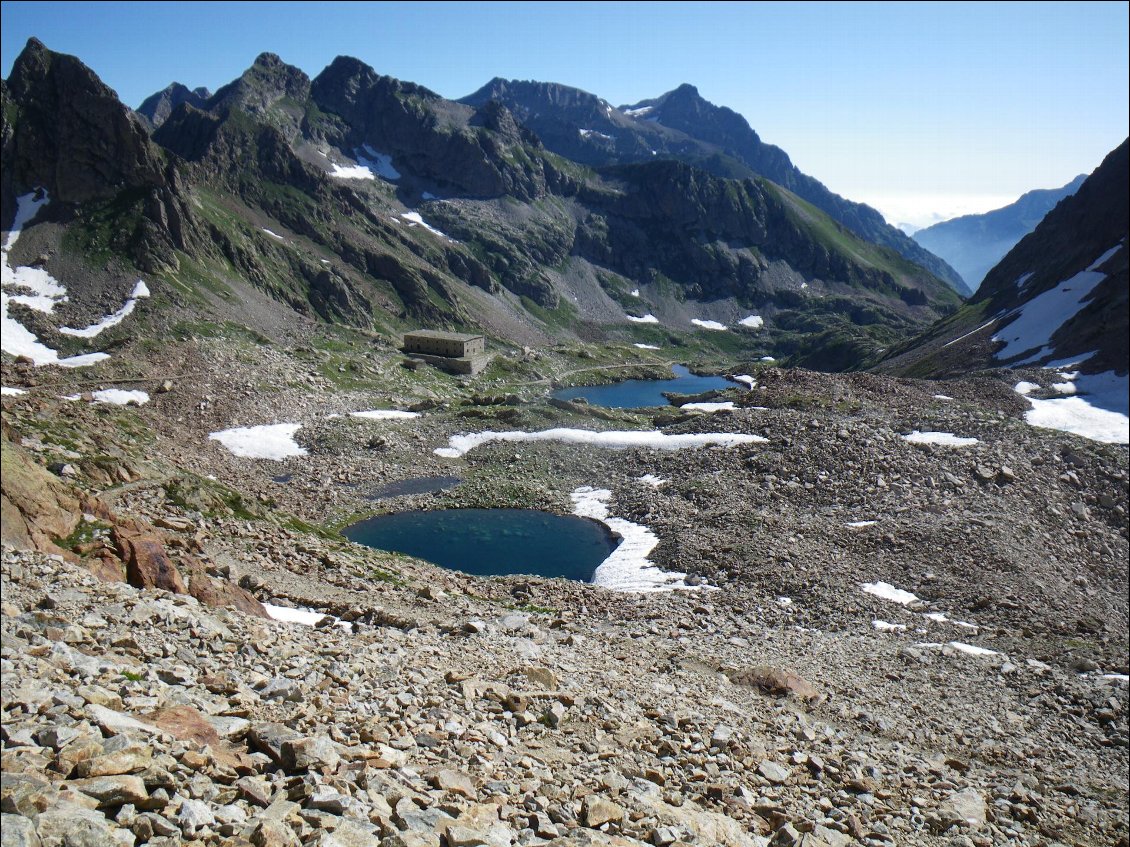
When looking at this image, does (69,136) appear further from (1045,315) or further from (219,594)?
(1045,315)

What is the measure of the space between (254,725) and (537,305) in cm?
18908

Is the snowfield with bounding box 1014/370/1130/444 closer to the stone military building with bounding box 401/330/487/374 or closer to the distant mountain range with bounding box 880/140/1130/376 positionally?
the distant mountain range with bounding box 880/140/1130/376

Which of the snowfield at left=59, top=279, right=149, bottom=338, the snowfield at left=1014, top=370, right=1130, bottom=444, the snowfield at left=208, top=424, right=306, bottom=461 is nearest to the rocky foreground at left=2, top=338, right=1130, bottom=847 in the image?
the snowfield at left=208, top=424, right=306, bottom=461

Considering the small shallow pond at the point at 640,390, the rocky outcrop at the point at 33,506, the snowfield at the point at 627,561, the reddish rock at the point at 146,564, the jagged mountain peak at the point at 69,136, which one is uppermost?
the jagged mountain peak at the point at 69,136

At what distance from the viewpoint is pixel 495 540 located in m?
52.8

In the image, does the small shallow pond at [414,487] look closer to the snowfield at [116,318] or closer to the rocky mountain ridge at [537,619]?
the rocky mountain ridge at [537,619]

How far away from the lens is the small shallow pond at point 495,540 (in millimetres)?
48250

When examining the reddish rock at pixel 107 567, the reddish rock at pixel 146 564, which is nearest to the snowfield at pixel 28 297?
the reddish rock at pixel 146 564

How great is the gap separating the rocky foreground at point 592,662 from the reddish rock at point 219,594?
7.1 inches

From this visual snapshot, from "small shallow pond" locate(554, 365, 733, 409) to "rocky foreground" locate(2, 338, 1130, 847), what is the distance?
6645 centimetres

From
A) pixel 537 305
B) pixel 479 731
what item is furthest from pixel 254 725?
pixel 537 305

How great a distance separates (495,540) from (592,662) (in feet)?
89.9

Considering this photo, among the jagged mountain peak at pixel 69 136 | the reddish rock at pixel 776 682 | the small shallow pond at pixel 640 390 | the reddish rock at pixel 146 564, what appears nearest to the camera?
the reddish rock at pixel 146 564

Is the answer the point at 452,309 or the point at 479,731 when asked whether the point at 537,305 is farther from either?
the point at 479,731
